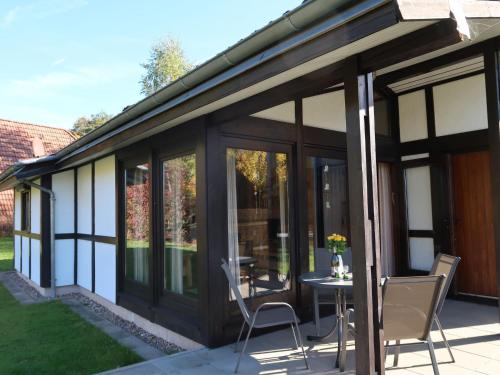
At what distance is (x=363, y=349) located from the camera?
7.94 feet

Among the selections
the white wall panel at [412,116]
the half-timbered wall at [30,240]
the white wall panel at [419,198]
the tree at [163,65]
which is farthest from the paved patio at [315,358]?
the tree at [163,65]

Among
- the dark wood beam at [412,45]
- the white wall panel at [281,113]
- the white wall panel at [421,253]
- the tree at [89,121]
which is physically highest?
the tree at [89,121]

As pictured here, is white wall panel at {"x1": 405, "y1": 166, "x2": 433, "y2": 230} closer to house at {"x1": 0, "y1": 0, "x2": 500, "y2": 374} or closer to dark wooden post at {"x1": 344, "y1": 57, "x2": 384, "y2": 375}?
house at {"x1": 0, "y1": 0, "x2": 500, "y2": 374}

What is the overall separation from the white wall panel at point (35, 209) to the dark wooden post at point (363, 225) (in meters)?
7.54

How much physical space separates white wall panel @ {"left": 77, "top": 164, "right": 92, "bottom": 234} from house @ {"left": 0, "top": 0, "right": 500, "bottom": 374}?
0.06 m

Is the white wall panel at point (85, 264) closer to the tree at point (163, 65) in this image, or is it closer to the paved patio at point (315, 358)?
the paved patio at point (315, 358)

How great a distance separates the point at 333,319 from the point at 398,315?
2.39m

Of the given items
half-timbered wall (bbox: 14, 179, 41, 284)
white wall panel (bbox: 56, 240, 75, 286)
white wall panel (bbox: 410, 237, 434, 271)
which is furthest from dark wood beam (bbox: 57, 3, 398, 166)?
half-timbered wall (bbox: 14, 179, 41, 284)

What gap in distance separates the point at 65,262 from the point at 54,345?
141 inches

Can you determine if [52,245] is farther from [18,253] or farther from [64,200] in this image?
[18,253]

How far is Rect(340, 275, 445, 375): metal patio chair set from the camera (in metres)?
2.70

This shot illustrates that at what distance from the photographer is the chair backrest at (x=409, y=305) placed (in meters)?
2.70

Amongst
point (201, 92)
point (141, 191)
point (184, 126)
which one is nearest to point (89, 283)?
point (141, 191)

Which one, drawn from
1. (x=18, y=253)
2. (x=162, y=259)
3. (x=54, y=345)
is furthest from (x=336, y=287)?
(x=18, y=253)
